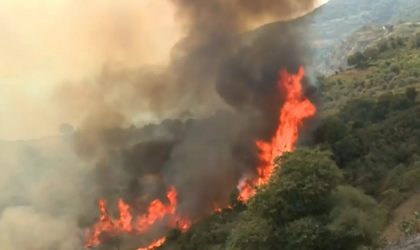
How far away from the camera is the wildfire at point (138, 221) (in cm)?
6425

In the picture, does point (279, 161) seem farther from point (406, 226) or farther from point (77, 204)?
point (77, 204)

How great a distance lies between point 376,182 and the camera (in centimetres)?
6250

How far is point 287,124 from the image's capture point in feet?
222

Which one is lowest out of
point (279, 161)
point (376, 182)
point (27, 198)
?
point (279, 161)

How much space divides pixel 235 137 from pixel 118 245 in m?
16.2

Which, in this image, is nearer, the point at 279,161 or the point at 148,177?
the point at 279,161

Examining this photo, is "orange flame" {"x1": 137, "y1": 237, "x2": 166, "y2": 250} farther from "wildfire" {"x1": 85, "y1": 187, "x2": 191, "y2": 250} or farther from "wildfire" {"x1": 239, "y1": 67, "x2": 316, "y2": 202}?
"wildfire" {"x1": 239, "y1": 67, "x2": 316, "y2": 202}

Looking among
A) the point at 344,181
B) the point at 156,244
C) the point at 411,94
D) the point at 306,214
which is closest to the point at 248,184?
the point at 156,244

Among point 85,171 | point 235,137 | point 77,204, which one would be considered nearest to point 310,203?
point 235,137

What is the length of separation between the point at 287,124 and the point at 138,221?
17819 mm

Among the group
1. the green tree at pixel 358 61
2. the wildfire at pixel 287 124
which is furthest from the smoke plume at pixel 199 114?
the green tree at pixel 358 61

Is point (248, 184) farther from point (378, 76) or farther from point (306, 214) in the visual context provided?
point (378, 76)

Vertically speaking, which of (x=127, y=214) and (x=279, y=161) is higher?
(x=127, y=214)

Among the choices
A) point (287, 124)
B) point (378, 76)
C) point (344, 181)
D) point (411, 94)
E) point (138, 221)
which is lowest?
point (344, 181)
